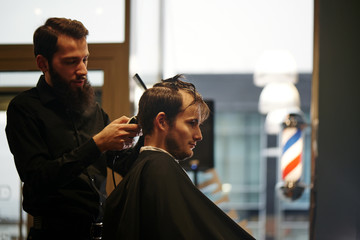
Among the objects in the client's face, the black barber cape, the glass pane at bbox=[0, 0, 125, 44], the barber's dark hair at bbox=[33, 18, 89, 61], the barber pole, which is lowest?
the barber pole

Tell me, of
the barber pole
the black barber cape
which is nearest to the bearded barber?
the black barber cape

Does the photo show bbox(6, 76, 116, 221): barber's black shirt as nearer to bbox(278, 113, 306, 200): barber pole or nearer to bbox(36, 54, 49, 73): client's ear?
bbox(36, 54, 49, 73): client's ear

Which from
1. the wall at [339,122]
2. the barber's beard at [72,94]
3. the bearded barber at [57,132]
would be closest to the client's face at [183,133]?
the bearded barber at [57,132]

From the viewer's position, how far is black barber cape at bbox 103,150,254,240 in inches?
57.4

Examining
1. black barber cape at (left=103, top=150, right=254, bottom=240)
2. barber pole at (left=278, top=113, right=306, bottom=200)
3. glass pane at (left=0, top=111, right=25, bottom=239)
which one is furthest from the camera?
barber pole at (left=278, top=113, right=306, bottom=200)

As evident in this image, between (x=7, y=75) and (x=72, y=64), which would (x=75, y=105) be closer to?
(x=72, y=64)

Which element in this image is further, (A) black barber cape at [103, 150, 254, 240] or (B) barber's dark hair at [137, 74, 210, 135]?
(B) barber's dark hair at [137, 74, 210, 135]

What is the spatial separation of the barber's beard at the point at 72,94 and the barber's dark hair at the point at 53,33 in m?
0.07

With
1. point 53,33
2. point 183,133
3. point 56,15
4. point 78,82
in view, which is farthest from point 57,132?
point 56,15

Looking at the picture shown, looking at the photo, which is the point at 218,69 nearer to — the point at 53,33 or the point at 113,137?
the point at 53,33

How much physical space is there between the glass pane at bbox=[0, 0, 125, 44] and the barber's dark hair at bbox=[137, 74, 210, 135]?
1068mm

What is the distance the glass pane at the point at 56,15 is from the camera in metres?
2.62

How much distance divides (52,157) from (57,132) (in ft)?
0.29

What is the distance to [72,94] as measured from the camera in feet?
5.44
